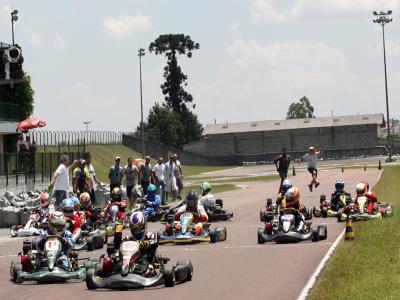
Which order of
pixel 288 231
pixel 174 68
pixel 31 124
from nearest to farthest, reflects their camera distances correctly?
pixel 288 231
pixel 31 124
pixel 174 68

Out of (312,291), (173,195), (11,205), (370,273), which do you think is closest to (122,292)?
(312,291)

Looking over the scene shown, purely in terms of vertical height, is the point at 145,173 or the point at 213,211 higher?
the point at 145,173

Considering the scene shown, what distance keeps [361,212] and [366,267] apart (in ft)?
29.2

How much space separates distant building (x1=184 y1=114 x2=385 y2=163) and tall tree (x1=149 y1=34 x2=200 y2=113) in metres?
6.02

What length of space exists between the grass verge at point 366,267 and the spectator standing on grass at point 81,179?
9.25m

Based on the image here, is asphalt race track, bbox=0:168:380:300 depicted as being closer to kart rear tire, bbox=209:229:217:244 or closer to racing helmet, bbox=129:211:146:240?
kart rear tire, bbox=209:229:217:244

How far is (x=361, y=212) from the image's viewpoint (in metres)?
23.6

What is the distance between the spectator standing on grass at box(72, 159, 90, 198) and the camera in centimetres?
2795

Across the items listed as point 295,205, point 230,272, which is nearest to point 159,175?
point 295,205

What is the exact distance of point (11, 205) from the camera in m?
29.0

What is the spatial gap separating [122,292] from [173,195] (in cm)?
2179

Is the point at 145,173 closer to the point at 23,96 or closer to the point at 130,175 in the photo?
the point at 130,175

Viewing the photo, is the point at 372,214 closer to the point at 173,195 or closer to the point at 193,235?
the point at 193,235

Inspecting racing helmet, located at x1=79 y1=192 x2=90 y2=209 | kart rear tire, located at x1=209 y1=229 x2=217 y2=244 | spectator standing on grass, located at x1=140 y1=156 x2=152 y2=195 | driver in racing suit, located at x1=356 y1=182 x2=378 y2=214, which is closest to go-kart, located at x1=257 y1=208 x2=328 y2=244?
kart rear tire, located at x1=209 y1=229 x2=217 y2=244
